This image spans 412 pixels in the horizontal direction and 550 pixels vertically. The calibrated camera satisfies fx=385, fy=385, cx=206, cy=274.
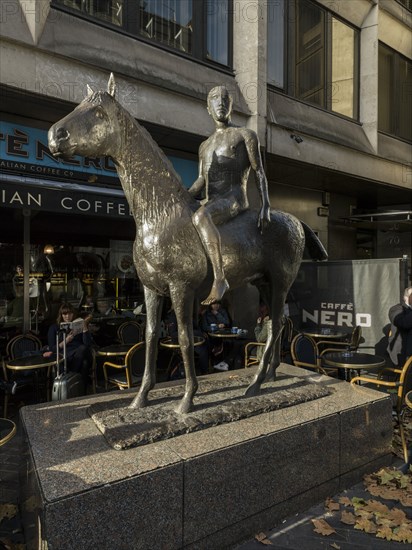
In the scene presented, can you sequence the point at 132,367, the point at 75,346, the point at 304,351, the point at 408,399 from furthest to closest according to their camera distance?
the point at 75,346 < the point at 304,351 < the point at 132,367 < the point at 408,399

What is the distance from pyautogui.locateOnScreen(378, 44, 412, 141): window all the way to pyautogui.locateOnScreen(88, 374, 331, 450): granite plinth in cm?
1191

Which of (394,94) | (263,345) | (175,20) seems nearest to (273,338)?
(263,345)

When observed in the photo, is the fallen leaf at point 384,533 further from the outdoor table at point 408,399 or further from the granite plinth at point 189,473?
the outdoor table at point 408,399

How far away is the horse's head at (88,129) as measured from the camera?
8.59 feet

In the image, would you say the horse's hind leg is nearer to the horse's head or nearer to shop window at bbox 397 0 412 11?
the horse's head

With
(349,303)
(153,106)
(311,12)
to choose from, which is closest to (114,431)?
(153,106)

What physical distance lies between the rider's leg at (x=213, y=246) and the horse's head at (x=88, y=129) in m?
0.89

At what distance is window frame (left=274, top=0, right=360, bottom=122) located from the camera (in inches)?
421

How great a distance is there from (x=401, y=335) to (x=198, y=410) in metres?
4.37

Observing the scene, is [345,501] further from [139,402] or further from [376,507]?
[139,402]

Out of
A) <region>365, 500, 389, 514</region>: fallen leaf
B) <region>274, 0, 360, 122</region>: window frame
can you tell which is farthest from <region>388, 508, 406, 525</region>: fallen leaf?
<region>274, 0, 360, 122</region>: window frame

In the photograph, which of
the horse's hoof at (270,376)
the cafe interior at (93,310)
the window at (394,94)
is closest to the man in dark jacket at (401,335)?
the cafe interior at (93,310)

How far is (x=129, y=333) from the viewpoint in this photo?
7.95 m

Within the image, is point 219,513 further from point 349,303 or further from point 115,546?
point 349,303
